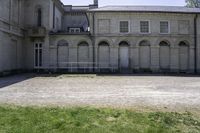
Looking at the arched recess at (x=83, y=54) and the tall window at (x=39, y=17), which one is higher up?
the tall window at (x=39, y=17)

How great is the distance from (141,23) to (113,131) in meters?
28.0

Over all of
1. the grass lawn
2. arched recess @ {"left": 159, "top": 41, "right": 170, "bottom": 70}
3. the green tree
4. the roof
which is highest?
the green tree

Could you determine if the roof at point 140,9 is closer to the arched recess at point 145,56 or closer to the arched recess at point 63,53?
the arched recess at point 145,56

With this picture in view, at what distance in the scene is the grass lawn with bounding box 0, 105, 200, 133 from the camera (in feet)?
24.1

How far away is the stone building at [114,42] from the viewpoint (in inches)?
1298

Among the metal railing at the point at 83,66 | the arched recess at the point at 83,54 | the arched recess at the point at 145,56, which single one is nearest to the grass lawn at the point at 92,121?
the metal railing at the point at 83,66

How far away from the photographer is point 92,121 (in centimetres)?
805

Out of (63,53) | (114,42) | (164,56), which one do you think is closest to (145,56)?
(164,56)

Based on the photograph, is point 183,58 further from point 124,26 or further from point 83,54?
point 83,54

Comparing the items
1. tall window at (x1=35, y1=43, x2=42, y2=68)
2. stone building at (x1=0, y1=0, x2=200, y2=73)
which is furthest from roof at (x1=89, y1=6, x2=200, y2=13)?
tall window at (x1=35, y1=43, x2=42, y2=68)

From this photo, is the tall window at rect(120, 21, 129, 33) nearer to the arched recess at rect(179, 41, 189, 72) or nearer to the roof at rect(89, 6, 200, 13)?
the roof at rect(89, 6, 200, 13)

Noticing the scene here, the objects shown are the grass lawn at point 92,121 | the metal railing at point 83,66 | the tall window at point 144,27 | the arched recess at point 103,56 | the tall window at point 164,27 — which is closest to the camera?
the grass lawn at point 92,121

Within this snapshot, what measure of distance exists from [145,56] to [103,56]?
5023 mm

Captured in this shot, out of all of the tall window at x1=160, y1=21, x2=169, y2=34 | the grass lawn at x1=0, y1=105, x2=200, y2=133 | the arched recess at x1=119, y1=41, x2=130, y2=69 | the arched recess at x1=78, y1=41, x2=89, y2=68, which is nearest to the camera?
the grass lawn at x1=0, y1=105, x2=200, y2=133
